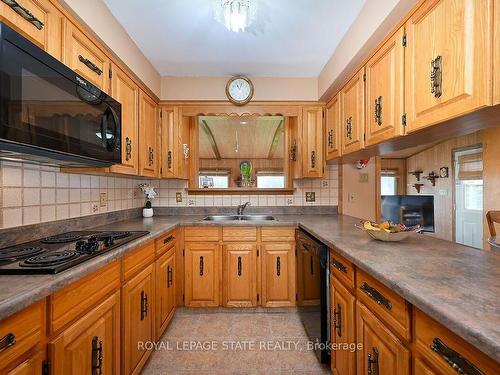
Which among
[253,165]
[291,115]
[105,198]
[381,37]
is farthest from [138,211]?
[381,37]

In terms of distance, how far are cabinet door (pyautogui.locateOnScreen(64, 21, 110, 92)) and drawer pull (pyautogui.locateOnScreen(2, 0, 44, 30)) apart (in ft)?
0.63

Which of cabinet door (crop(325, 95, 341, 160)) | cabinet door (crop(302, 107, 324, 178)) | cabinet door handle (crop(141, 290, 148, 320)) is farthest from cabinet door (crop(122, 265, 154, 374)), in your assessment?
cabinet door (crop(325, 95, 341, 160))

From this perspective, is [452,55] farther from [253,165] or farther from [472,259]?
[253,165]

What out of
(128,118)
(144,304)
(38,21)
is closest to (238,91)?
(128,118)

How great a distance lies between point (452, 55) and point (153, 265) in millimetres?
1993

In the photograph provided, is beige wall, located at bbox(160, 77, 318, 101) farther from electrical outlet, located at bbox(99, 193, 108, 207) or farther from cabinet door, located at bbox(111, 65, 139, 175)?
electrical outlet, located at bbox(99, 193, 108, 207)

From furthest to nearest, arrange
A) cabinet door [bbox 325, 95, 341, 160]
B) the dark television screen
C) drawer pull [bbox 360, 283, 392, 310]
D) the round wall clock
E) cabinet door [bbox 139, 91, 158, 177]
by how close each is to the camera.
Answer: the dark television screen, the round wall clock, cabinet door [bbox 325, 95, 341, 160], cabinet door [bbox 139, 91, 158, 177], drawer pull [bbox 360, 283, 392, 310]

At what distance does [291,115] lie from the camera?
8.92ft

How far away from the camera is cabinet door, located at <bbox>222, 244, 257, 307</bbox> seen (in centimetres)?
239

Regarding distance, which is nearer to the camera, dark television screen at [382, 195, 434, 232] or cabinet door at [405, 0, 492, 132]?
cabinet door at [405, 0, 492, 132]

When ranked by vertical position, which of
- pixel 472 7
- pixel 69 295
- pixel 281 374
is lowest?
pixel 281 374

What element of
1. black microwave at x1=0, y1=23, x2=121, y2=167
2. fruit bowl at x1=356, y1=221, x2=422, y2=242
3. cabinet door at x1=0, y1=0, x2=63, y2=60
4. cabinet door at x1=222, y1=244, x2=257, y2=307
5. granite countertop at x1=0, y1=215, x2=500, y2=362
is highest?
cabinet door at x1=0, y1=0, x2=63, y2=60

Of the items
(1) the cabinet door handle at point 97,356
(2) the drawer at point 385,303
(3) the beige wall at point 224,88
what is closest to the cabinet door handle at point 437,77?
(2) the drawer at point 385,303

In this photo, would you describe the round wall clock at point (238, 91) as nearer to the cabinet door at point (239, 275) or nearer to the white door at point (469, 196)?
the cabinet door at point (239, 275)
